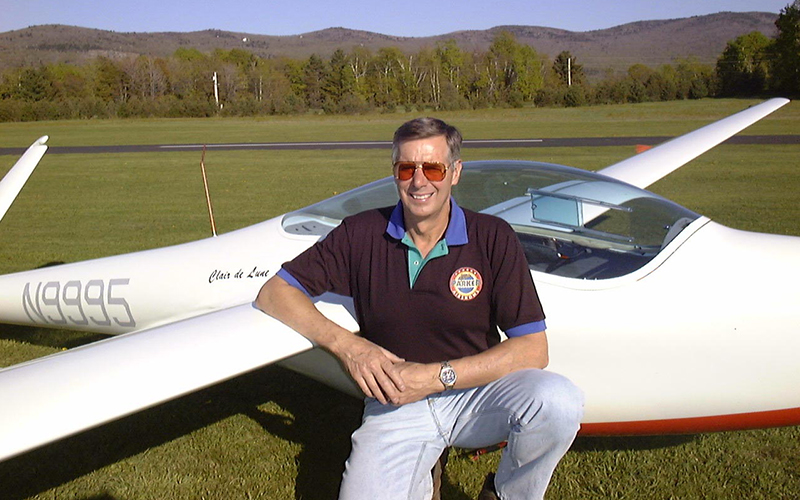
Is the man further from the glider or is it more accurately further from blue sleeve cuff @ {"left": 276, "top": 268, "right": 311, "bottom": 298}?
the glider

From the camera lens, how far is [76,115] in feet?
180

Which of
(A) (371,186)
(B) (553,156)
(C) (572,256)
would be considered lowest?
(B) (553,156)

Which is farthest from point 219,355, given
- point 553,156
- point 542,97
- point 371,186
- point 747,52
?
point 747,52

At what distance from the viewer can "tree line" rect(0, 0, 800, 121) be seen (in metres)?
55.0

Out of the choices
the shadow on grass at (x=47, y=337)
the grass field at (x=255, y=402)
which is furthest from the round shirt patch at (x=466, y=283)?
the shadow on grass at (x=47, y=337)

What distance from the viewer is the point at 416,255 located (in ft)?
9.25

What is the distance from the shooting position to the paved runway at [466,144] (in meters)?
23.7

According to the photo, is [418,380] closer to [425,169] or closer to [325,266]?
[325,266]

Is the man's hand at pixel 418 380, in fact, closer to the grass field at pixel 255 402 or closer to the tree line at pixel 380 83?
the grass field at pixel 255 402

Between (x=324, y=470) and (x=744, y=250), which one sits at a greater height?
(x=744, y=250)

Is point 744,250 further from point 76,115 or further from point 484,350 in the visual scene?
point 76,115

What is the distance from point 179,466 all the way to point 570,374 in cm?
219

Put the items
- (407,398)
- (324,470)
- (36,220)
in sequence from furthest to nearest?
(36,220) < (324,470) < (407,398)

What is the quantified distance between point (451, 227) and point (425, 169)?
0.84ft
